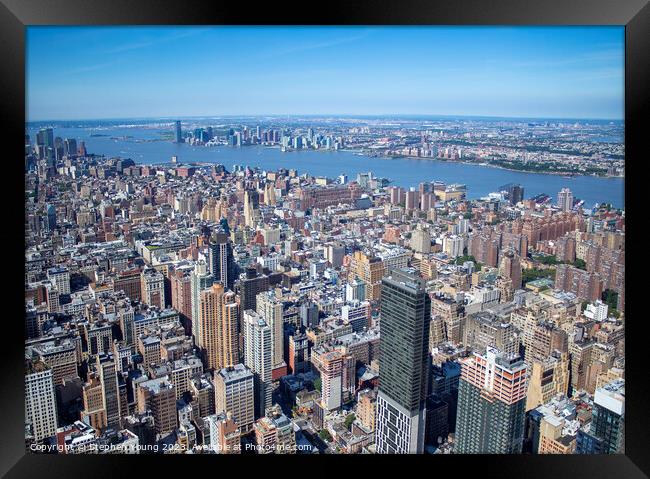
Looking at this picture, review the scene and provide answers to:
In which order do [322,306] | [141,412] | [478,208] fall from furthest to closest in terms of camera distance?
[478,208], [322,306], [141,412]

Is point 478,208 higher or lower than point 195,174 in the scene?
lower

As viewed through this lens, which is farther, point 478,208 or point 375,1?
point 478,208

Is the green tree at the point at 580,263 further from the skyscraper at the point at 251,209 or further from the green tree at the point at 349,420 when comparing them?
the skyscraper at the point at 251,209

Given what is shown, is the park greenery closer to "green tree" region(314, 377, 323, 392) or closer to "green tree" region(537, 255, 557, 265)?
"green tree" region(537, 255, 557, 265)

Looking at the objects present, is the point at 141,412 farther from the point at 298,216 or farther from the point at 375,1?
the point at 375,1

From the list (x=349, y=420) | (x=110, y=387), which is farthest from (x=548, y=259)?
(x=110, y=387)

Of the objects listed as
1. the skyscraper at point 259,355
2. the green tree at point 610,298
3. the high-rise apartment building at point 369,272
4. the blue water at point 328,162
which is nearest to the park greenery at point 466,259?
the blue water at point 328,162
